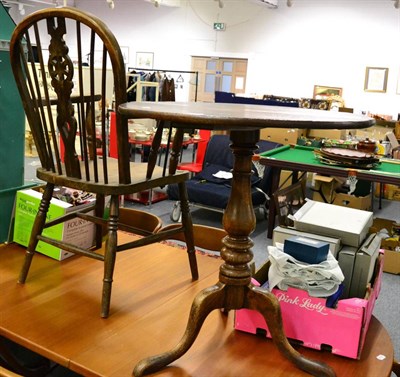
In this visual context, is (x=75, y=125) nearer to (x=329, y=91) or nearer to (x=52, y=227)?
(x=52, y=227)

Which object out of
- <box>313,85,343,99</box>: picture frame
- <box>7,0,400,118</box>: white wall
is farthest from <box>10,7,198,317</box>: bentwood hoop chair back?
<box>7,0,400,118</box>: white wall

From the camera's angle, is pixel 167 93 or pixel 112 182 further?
pixel 167 93

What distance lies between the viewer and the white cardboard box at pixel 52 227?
1.97 m

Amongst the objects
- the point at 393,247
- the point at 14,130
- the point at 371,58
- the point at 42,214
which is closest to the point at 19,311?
the point at 42,214

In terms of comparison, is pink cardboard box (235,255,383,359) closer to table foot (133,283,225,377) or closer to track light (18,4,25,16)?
table foot (133,283,225,377)

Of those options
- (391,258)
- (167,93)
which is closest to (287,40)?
(167,93)

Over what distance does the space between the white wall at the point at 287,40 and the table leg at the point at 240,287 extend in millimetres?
8802

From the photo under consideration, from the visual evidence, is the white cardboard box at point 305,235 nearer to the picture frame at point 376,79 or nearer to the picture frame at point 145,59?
the picture frame at point 376,79

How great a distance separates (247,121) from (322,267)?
0.60m

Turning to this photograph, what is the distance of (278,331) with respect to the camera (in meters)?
1.38

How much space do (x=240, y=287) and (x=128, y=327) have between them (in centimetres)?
40

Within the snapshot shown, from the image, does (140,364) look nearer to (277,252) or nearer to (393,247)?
(277,252)

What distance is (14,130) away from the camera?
2178 millimetres

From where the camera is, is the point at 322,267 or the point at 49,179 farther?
the point at 49,179
